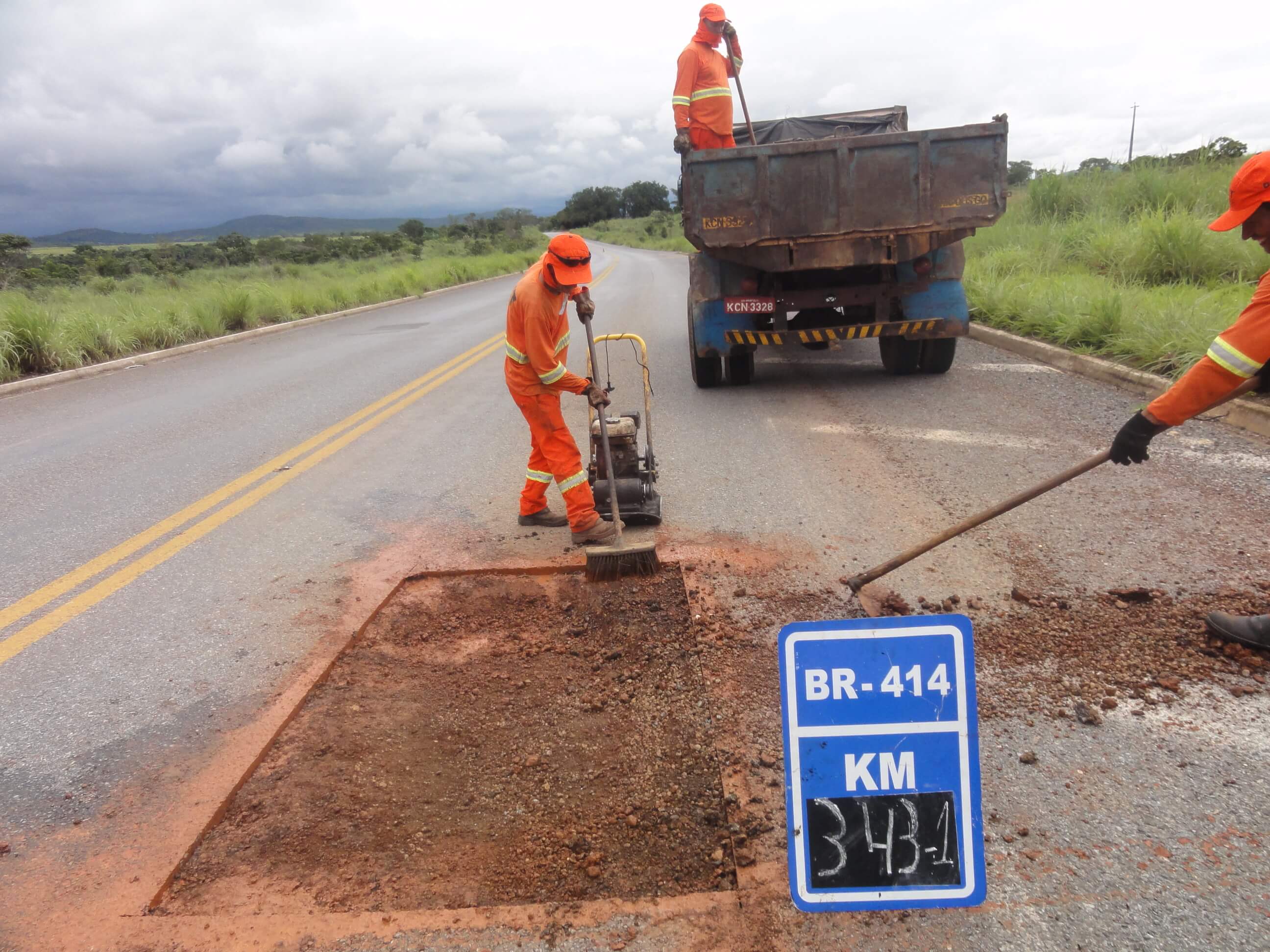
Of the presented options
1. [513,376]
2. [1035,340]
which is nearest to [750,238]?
[513,376]

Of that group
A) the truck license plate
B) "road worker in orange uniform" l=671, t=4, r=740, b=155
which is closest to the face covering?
"road worker in orange uniform" l=671, t=4, r=740, b=155

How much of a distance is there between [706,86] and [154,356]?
9.19 metres

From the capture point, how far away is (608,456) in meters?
4.39

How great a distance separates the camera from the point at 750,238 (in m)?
6.97

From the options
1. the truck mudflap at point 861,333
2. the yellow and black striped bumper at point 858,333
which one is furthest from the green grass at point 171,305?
the yellow and black striped bumper at point 858,333

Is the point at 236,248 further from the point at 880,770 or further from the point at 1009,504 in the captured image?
the point at 880,770

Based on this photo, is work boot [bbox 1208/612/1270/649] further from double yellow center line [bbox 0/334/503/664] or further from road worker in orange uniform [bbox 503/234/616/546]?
double yellow center line [bbox 0/334/503/664]

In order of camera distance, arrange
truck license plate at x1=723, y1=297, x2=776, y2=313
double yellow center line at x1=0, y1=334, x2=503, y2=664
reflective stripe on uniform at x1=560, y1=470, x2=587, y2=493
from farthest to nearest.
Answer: truck license plate at x1=723, y1=297, x2=776, y2=313, reflective stripe on uniform at x1=560, y1=470, x2=587, y2=493, double yellow center line at x1=0, y1=334, x2=503, y2=664

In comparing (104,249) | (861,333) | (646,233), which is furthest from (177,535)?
(646,233)

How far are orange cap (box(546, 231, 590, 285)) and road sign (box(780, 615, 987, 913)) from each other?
2.77m

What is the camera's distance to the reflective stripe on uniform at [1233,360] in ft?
8.54

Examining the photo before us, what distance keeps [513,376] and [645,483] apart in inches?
36.2

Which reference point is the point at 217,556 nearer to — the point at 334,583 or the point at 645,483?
the point at 334,583

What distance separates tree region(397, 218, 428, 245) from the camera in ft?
217
